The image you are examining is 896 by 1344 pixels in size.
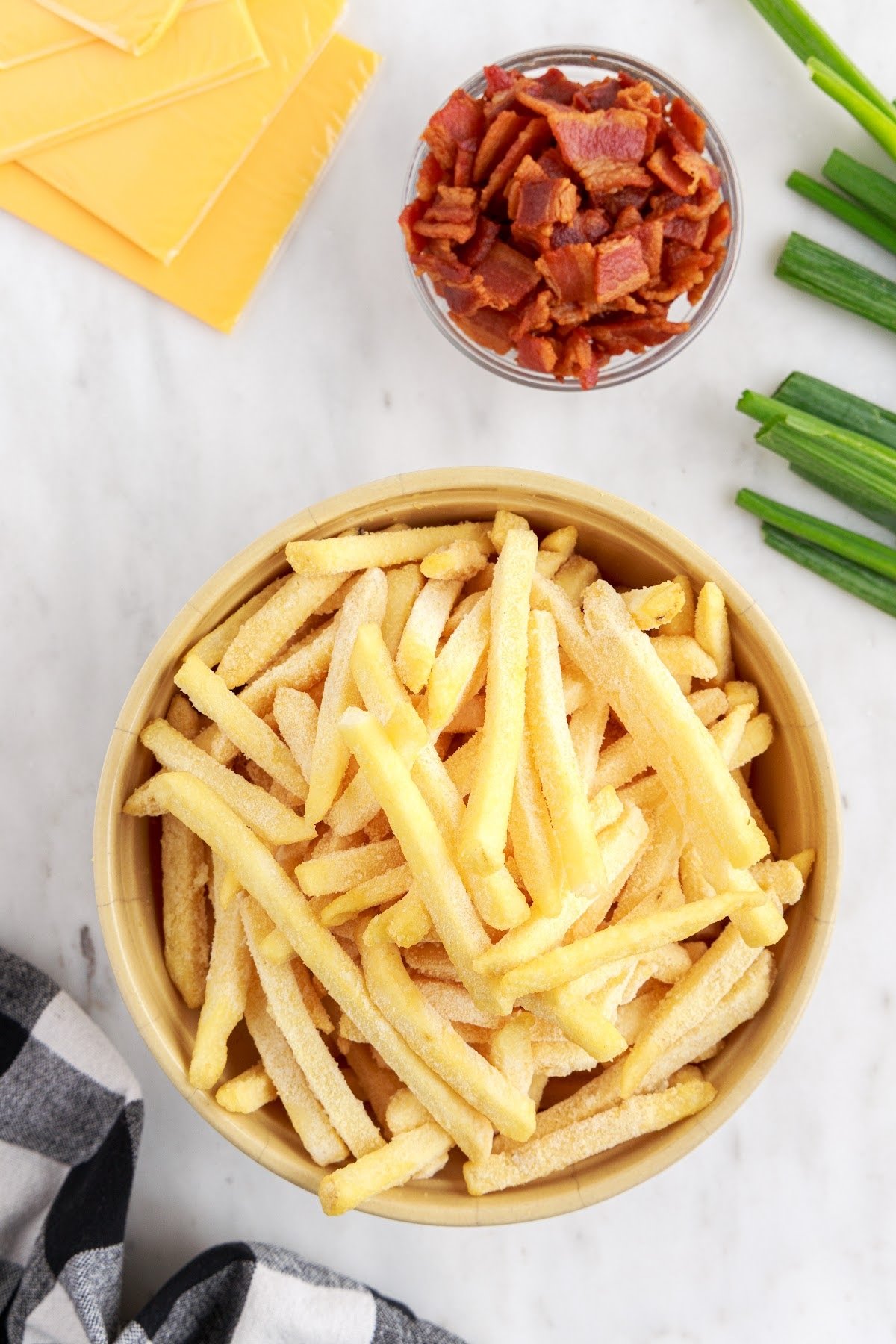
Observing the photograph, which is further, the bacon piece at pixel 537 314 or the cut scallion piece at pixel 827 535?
the cut scallion piece at pixel 827 535

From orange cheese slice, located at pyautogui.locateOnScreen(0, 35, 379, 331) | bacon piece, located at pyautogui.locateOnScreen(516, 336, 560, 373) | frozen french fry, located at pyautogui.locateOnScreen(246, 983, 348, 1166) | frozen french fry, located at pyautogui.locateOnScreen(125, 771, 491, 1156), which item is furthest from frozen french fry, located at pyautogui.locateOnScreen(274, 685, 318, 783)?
orange cheese slice, located at pyautogui.locateOnScreen(0, 35, 379, 331)

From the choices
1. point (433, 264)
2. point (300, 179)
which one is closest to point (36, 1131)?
point (433, 264)

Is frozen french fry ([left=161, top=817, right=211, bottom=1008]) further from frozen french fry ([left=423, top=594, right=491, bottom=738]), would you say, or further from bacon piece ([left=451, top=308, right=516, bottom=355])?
bacon piece ([left=451, top=308, right=516, bottom=355])

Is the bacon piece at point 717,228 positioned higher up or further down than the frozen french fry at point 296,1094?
higher up

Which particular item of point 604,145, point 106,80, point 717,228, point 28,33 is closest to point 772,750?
point 717,228

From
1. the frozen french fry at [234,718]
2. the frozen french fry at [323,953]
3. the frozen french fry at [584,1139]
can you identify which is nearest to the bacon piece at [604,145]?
the frozen french fry at [234,718]

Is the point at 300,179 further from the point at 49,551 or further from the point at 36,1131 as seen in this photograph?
the point at 36,1131

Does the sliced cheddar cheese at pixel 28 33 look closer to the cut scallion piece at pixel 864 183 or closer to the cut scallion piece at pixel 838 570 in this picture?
the cut scallion piece at pixel 864 183
